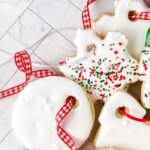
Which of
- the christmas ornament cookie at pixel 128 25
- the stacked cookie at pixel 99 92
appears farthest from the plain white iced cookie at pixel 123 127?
the christmas ornament cookie at pixel 128 25

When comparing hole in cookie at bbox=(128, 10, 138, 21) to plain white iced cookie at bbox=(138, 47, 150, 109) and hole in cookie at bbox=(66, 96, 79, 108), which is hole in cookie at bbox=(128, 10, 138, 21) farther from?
hole in cookie at bbox=(66, 96, 79, 108)

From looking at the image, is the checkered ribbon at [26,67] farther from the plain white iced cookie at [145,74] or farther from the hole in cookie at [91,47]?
the plain white iced cookie at [145,74]

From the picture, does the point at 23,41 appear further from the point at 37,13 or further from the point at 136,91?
the point at 136,91

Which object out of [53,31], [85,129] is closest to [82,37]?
[53,31]

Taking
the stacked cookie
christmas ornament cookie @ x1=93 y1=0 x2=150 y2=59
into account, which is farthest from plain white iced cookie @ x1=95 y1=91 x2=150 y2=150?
christmas ornament cookie @ x1=93 y1=0 x2=150 y2=59

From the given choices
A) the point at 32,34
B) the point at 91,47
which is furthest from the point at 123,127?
the point at 32,34

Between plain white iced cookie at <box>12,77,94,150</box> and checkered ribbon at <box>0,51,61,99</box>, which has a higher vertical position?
checkered ribbon at <box>0,51,61,99</box>
